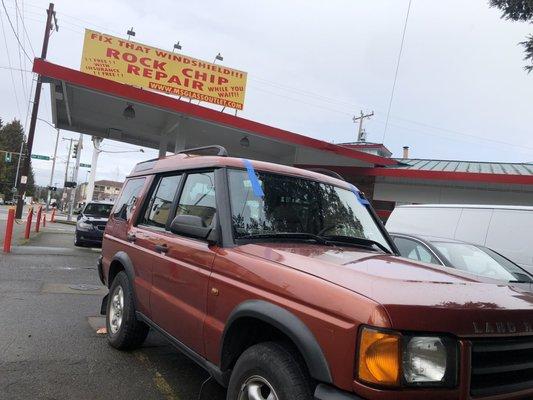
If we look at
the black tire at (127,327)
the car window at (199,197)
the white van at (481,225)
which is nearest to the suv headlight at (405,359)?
the car window at (199,197)

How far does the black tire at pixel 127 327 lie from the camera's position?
4.97 meters

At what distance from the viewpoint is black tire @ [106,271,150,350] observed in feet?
16.3

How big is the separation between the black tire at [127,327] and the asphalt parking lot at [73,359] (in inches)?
4.2

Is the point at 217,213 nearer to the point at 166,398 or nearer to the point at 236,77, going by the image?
the point at 166,398

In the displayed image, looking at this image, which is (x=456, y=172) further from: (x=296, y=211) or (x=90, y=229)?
(x=296, y=211)

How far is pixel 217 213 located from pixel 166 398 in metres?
1.68

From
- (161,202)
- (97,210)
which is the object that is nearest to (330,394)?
(161,202)

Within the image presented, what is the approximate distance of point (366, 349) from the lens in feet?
7.29

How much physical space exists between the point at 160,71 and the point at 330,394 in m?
17.1

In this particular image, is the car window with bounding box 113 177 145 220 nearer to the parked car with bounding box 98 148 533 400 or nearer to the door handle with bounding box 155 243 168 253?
the parked car with bounding box 98 148 533 400

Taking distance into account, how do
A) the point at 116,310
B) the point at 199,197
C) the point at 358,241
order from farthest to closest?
the point at 116,310 < the point at 199,197 < the point at 358,241

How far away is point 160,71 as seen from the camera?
17922mm

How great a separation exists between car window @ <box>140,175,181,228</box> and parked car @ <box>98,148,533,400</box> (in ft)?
0.08

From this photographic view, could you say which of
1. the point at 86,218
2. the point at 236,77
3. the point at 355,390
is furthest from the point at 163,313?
the point at 236,77
